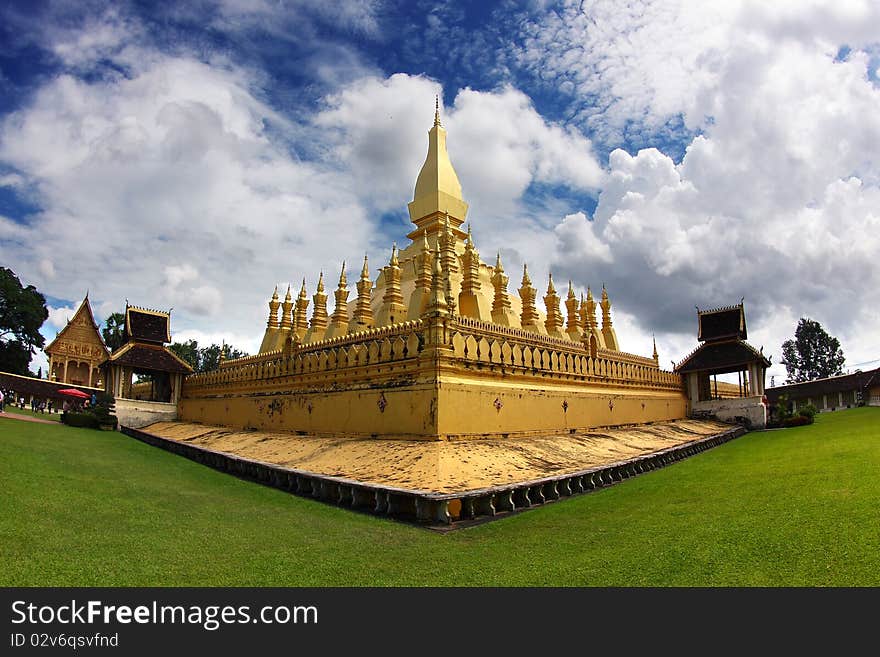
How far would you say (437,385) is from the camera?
35.2ft

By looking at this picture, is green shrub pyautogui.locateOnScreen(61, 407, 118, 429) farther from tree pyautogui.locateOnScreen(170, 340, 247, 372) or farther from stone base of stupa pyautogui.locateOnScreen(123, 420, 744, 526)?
tree pyautogui.locateOnScreen(170, 340, 247, 372)

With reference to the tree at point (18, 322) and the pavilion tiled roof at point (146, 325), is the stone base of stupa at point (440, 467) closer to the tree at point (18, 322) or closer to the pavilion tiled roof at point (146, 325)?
the pavilion tiled roof at point (146, 325)

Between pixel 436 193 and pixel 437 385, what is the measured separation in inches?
584

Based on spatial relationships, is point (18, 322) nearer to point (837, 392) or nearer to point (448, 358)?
point (448, 358)

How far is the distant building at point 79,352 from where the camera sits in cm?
4344

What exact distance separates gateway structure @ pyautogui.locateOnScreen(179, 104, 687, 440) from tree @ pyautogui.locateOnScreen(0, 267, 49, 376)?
25.7 meters

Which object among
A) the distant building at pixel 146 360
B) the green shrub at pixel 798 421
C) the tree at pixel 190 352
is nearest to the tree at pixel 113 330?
the tree at pixel 190 352

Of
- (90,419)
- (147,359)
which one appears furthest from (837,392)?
(90,419)

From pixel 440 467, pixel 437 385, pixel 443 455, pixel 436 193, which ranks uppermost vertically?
pixel 436 193

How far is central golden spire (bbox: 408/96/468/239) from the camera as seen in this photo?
23.6 meters

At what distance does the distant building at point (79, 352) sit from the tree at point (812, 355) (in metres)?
→ 68.6

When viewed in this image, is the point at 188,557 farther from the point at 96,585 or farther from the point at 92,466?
the point at 92,466

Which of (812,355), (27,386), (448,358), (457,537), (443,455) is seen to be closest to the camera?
(457,537)
